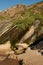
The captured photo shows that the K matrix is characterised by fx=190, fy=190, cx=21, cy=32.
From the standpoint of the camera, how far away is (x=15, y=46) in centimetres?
1816

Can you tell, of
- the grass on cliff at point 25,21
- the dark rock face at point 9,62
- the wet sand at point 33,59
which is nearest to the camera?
the wet sand at point 33,59

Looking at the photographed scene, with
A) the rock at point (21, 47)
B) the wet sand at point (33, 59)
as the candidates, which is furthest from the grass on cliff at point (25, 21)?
the wet sand at point (33, 59)

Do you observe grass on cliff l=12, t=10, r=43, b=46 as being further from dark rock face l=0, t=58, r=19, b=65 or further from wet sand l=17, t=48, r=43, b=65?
dark rock face l=0, t=58, r=19, b=65

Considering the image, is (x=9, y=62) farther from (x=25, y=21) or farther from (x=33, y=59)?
(x=25, y=21)

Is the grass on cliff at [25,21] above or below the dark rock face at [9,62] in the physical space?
above

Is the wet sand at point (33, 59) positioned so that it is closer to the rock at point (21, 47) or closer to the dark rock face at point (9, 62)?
the dark rock face at point (9, 62)

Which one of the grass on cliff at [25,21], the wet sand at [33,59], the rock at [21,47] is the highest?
the grass on cliff at [25,21]

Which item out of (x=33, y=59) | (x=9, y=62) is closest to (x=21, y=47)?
(x=9, y=62)

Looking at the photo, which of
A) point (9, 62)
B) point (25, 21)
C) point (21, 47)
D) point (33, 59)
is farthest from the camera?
point (25, 21)

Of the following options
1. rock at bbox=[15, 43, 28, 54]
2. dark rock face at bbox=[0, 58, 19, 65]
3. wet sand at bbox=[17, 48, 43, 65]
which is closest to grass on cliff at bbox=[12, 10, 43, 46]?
rock at bbox=[15, 43, 28, 54]

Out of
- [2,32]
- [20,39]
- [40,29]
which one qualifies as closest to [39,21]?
[40,29]

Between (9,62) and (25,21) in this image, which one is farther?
(25,21)

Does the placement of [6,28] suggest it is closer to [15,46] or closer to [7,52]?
[15,46]

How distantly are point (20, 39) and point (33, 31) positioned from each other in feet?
4.93
